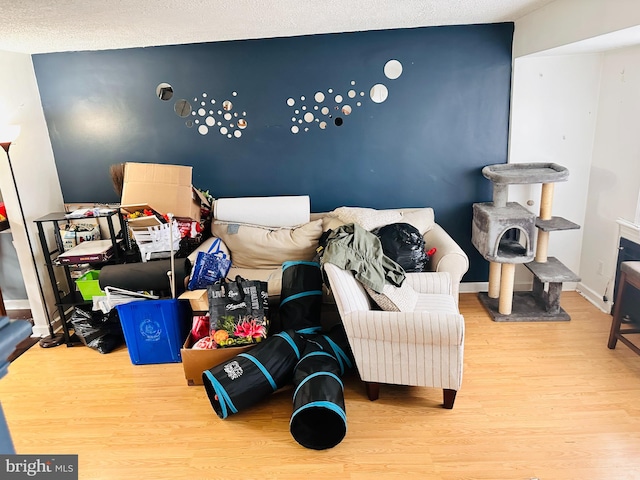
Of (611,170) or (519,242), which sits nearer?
(611,170)

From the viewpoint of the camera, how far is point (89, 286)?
3135mm

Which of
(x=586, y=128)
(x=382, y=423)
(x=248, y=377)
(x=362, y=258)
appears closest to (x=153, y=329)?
(x=248, y=377)

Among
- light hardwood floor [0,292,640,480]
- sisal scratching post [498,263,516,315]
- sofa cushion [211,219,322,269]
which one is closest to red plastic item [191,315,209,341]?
light hardwood floor [0,292,640,480]

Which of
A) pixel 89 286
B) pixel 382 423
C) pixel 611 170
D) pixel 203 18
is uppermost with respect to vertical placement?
pixel 203 18

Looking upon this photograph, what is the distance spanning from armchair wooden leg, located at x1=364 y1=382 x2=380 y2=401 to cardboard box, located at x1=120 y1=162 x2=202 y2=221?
1.80m

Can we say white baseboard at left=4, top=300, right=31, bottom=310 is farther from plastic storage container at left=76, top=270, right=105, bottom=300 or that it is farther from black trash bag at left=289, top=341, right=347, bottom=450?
black trash bag at left=289, top=341, right=347, bottom=450

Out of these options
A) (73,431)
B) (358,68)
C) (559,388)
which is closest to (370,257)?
(559,388)

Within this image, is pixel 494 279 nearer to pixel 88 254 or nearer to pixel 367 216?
pixel 367 216

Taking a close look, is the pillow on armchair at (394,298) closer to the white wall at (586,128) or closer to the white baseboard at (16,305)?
the white wall at (586,128)

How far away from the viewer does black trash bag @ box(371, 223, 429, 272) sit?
3100mm

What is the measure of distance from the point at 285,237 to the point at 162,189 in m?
0.98

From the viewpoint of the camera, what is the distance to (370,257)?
9.03ft

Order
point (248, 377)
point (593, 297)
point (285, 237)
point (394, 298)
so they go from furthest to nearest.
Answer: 1. point (593, 297)
2. point (285, 237)
3. point (394, 298)
4. point (248, 377)

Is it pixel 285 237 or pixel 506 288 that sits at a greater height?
pixel 285 237
